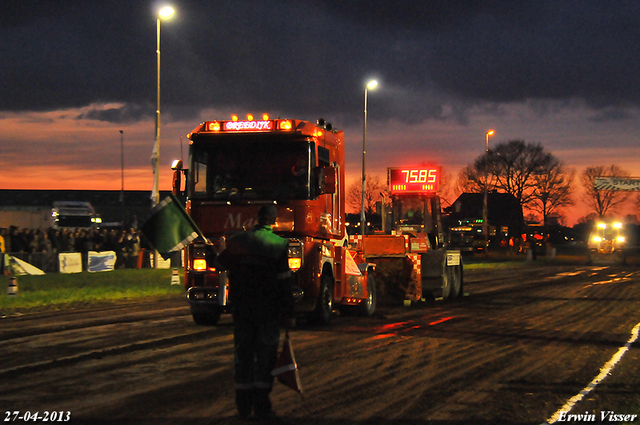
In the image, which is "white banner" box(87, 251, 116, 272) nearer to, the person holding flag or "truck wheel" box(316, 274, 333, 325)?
"truck wheel" box(316, 274, 333, 325)

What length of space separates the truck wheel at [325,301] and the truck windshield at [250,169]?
185 cm

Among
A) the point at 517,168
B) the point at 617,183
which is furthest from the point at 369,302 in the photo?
the point at 517,168

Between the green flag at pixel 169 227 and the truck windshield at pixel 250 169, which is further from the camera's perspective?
the truck windshield at pixel 250 169

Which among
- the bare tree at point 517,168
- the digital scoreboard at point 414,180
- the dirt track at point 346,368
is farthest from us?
the bare tree at point 517,168

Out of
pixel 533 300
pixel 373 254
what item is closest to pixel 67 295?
pixel 373 254

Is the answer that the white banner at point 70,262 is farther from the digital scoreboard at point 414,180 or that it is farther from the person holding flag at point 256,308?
the person holding flag at point 256,308

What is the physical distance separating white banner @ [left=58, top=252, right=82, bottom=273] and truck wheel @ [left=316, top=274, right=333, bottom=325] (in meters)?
18.1

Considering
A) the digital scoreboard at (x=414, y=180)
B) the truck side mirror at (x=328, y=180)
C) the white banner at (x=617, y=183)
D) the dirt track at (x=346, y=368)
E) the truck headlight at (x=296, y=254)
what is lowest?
the dirt track at (x=346, y=368)

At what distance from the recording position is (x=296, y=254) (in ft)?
41.5

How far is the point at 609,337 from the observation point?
12742mm

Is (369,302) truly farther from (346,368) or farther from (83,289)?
(83,289)

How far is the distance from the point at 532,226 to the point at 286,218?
267 ft

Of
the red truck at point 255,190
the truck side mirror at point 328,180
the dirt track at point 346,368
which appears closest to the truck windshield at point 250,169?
the red truck at point 255,190

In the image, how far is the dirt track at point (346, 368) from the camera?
22.7 ft
